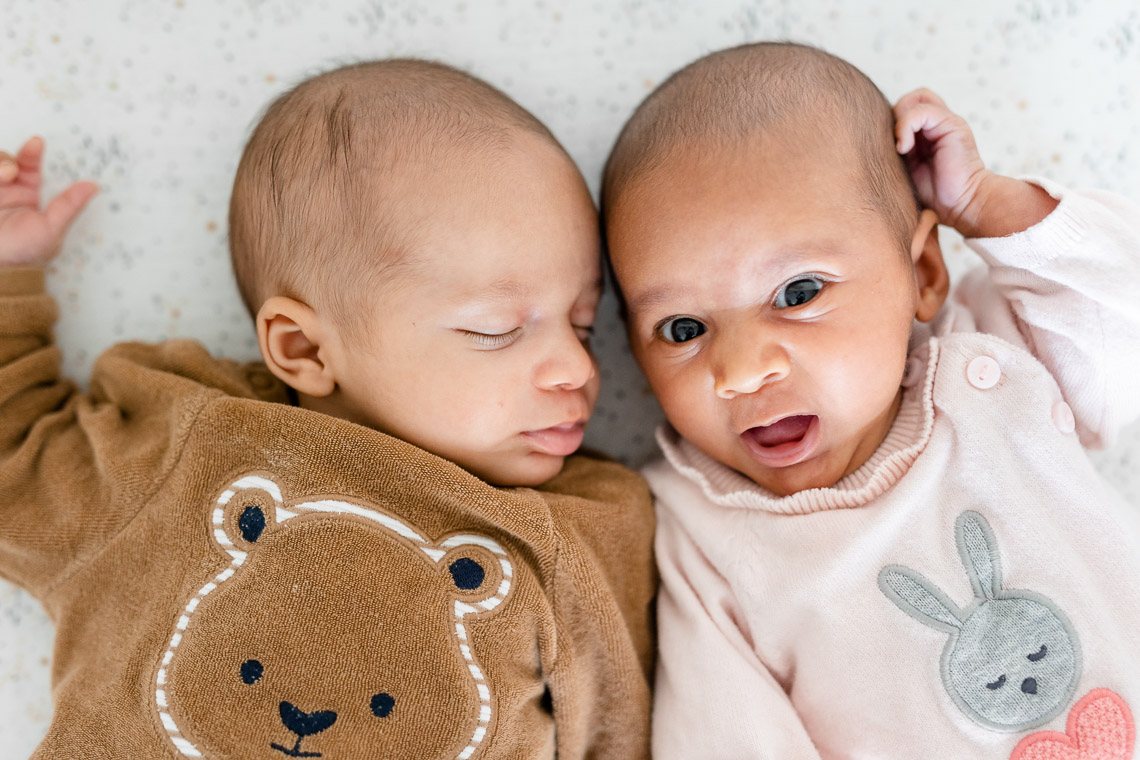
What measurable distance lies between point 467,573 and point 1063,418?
0.91m

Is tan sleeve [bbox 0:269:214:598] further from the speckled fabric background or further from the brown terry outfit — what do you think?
the speckled fabric background

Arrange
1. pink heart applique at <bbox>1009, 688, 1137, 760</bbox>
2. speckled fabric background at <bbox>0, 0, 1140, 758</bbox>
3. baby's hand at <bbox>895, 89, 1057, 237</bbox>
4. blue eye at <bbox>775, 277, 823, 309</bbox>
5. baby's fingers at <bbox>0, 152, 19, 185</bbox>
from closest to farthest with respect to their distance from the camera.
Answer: pink heart applique at <bbox>1009, 688, 1137, 760</bbox> → blue eye at <bbox>775, 277, 823, 309</bbox> → baby's hand at <bbox>895, 89, 1057, 237</bbox> → baby's fingers at <bbox>0, 152, 19, 185</bbox> → speckled fabric background at <bbox>0, 0, 1140, 758</bbox>

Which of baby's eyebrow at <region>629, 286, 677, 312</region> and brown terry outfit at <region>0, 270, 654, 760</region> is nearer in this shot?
brown terry outfit at <region>0, 270, 654, 760</region>

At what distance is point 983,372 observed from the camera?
1292 millimetres

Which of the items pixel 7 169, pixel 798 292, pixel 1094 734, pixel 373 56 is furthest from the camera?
pixel 373 56

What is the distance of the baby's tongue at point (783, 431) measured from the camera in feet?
4.29

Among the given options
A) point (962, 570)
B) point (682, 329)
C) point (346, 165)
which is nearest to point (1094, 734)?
point (962, 570)

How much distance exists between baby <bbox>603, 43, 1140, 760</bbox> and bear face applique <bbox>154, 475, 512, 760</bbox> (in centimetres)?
36

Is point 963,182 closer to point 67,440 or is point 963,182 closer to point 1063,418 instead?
point 1063,418

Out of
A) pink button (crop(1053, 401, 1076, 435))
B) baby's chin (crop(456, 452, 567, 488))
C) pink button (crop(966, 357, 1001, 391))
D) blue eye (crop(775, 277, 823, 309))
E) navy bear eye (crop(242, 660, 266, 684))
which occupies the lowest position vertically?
navy bear eye (crop(242, 660, 266, 684))

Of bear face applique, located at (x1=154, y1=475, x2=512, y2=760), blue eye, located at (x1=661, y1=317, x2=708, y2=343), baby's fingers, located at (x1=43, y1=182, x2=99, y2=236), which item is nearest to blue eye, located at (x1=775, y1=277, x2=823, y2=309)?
blue eye, located at (x1=661, y1=317, x2=708, y2=343)

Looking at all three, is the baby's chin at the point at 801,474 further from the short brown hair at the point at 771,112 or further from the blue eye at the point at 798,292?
the short brown hair at the point at 771,112

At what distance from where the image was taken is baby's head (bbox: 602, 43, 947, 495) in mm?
1217

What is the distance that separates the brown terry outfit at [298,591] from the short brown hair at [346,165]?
22cm
